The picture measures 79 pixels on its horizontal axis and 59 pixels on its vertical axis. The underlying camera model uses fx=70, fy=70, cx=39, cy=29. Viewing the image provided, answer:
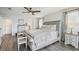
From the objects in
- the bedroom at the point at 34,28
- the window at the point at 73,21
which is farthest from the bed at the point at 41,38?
the window at the point at 73,21

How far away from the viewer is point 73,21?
1792 mm

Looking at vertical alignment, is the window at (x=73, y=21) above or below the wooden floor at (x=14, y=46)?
above

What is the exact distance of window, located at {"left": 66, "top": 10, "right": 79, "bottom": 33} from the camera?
174cm

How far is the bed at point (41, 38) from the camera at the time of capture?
5.97ft

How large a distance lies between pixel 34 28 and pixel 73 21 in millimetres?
1010

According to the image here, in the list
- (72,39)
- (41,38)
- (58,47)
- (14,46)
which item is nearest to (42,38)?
(41,38)

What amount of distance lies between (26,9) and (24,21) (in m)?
0.29

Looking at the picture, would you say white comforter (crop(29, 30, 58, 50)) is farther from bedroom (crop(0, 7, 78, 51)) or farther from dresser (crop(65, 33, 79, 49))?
dresser (crop(65, 33, 79, 49))

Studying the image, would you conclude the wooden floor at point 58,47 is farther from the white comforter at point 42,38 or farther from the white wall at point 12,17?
the white wall at point 12,17

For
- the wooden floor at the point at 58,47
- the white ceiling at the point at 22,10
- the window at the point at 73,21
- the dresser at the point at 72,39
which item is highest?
the white ceiling at the point at 22,10

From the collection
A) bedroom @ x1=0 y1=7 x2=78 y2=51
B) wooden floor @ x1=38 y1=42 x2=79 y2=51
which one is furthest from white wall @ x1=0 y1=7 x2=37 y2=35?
wooden floor @ x1=38 y1=42 x2=79 y2=51

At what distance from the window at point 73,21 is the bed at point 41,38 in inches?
15.5

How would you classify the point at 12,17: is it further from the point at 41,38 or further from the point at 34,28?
the point at 41,38
